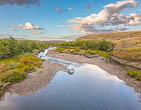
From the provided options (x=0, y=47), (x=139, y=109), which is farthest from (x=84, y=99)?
(x=0, y=47)

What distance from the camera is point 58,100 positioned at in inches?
593

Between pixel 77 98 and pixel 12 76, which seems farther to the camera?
pixel 12 76

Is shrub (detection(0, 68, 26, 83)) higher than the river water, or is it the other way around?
shrub (detection(0, 68, 26, 83))

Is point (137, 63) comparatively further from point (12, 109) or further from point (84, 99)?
point (12, 109)

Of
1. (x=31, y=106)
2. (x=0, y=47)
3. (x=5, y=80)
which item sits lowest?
(x=31, y=106)

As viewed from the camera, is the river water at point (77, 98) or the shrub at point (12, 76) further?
the shrub at point (12, 76)

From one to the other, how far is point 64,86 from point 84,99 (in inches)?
220

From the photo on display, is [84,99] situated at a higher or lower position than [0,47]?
lower

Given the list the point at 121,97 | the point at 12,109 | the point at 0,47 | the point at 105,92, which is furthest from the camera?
the point at 0,47

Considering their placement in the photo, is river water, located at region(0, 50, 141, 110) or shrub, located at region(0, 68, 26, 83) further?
shrub, located at region(0, 68, 26, 83)

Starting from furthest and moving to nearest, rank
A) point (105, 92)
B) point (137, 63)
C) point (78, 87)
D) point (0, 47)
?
point (0, 47) < point (137, 63) < point (78, 87) < point (105, 92)

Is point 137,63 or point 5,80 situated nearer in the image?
point 5,80

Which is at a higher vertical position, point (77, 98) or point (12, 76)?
point (12, 76)

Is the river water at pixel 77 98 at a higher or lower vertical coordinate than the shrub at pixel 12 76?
lower
